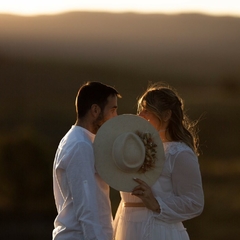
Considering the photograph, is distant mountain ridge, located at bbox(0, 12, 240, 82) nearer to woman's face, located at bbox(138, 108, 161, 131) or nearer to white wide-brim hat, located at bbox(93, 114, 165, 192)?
woman's face, located at bbox(138, 108, 161, 131)

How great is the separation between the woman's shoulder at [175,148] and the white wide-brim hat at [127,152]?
97 mm

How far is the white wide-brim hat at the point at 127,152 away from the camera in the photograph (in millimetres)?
4047

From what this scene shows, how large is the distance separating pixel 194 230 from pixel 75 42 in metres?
20.8

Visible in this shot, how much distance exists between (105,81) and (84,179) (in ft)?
80.8

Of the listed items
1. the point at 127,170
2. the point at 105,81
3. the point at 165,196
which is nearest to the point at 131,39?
the point at 105,81

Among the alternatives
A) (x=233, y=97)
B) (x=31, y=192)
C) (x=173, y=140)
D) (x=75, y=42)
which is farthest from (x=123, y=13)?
(x=173, y=140)

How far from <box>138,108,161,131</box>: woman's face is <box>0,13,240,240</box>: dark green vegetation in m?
9.08

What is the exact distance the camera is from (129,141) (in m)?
4.10

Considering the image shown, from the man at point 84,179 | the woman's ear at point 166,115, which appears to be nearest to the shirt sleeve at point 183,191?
the woman's ear at point 166,115

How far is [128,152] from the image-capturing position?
13.4 feet

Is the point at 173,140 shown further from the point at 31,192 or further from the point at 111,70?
the point at 111,70

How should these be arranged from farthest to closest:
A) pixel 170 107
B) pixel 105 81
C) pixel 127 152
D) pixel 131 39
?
pixel 131 39 < pixel 105 81 < pixel 170 107 < pixel 127 152

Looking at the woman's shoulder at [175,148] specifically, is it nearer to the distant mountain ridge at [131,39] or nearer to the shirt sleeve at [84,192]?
the shirt sleeve at [84,192]

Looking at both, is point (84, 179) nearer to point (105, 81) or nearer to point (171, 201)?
point (171, 201)
